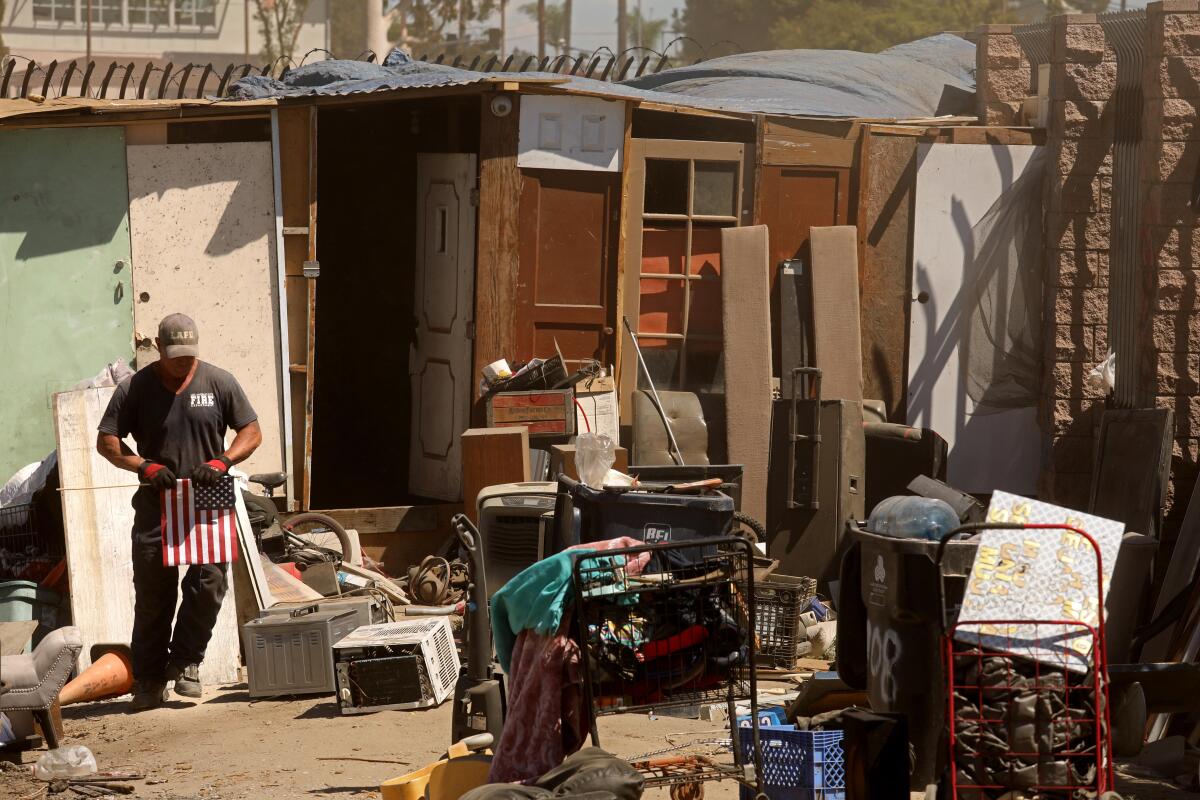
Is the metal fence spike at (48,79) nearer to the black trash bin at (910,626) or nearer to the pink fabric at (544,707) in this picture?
the pink fabric at (544,707)

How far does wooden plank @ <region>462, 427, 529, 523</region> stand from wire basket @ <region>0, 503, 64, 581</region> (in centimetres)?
266

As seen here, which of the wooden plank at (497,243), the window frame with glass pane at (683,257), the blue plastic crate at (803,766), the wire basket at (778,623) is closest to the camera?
the blue plastic crate at (803,766)

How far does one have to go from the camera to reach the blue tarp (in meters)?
11.4

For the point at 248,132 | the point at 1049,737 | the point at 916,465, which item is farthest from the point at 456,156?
the point at 1049,737

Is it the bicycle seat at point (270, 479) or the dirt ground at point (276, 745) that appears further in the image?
the bicycle seat at point (270, 479)

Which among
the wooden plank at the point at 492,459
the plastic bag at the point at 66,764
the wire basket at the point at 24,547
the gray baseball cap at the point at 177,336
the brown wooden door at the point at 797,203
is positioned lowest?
the plastic bag at the point at 66,764

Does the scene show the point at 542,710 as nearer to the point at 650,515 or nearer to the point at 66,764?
the point at 650,515

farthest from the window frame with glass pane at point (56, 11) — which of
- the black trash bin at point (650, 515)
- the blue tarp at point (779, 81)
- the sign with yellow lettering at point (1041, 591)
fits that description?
the sign with yellow lettering at point (1041, 591)

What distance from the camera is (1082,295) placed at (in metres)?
11.6

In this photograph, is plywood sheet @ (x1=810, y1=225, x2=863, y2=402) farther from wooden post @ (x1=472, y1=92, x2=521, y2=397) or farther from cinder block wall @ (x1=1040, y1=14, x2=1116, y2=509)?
wooden post @ (x1=472, y1=92, x2=521, y2=397)

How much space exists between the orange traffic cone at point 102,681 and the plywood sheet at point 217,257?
2.89 m

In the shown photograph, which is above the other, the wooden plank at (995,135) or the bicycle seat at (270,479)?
the wooden plank at (995,135)

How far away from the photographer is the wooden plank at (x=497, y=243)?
37.2 ft

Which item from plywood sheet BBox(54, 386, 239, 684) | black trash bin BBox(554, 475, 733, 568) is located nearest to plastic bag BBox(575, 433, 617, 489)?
black trash bin BBox(554, 475, 733, 568)
